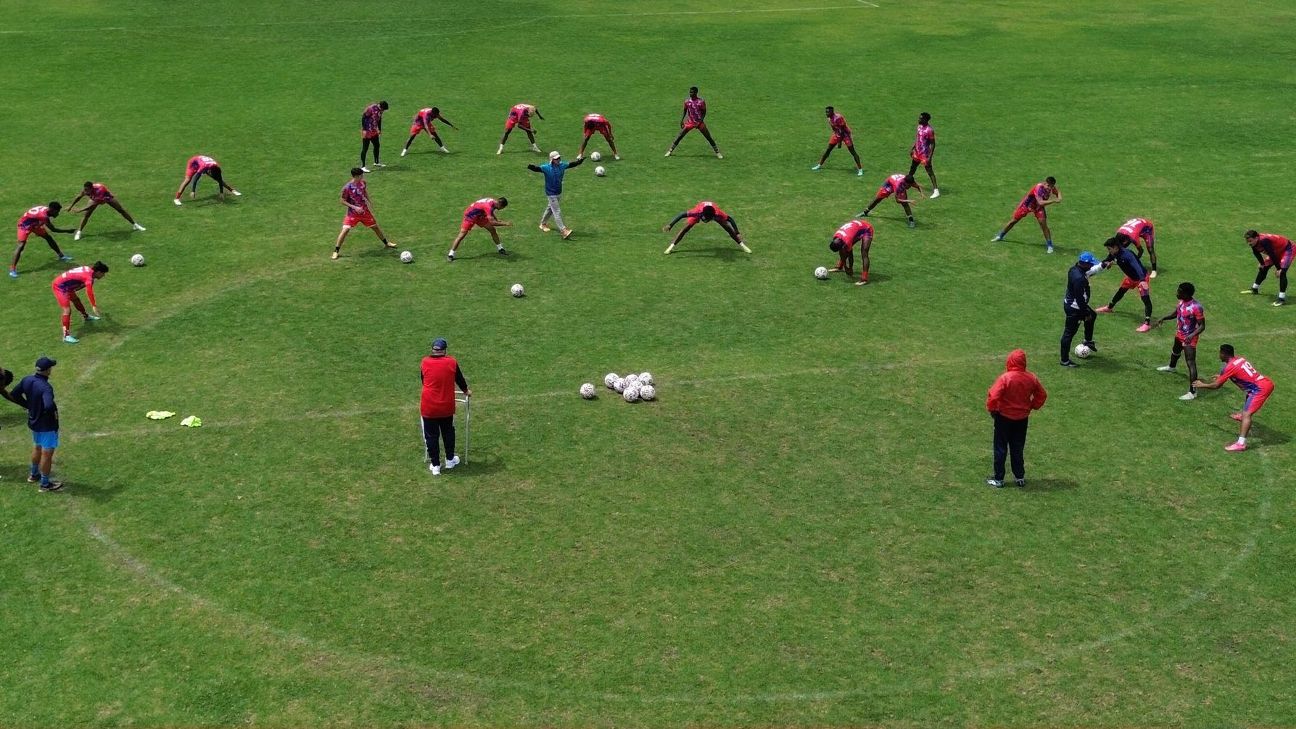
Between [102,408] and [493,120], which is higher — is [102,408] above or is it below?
below

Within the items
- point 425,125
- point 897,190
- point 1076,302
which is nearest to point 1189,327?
point 1076,302

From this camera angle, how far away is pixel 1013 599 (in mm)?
17297

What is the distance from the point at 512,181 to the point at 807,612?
22.3 m

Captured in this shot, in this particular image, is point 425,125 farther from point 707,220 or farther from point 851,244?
point 851,244

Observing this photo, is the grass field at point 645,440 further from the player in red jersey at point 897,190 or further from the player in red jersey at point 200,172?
the player in red jersey at point 897,190

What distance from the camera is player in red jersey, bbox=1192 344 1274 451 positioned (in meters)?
21.8

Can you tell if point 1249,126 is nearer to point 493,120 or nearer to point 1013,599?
point 493,120

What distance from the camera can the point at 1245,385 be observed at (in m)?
22.1

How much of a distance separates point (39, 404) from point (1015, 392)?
14.7 m

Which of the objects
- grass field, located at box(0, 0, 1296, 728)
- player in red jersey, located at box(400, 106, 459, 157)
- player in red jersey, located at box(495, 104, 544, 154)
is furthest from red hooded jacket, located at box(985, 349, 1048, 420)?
player in red jersey, located at box(400, 106, 459, 157)

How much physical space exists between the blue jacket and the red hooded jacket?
561 inches

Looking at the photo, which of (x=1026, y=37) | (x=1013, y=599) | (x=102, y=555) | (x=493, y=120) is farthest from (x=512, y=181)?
(x=1026, y=37)

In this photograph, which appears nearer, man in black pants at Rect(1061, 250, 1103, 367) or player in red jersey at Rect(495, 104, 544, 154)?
man in black pants at Rect(1061, 250, 1103, 367)

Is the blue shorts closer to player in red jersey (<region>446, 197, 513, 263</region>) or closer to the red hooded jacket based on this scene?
player in red jersey (<region>446, 197, 513, 263</region>)
